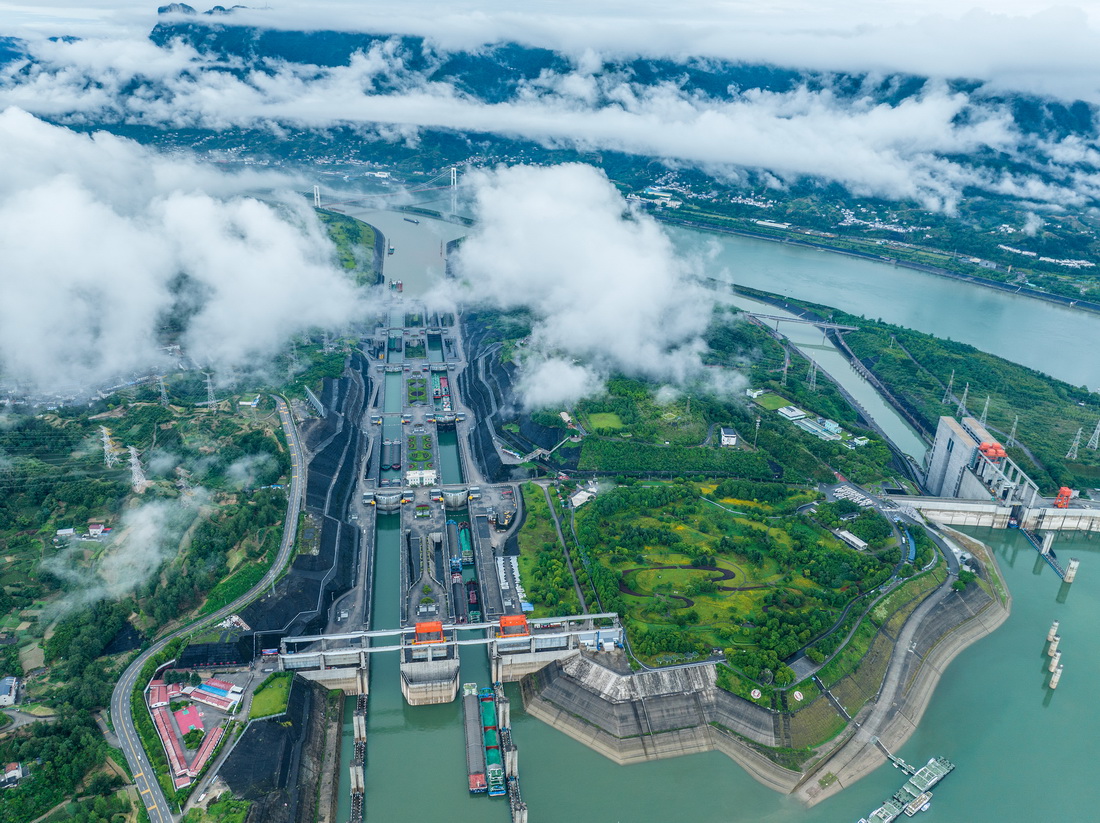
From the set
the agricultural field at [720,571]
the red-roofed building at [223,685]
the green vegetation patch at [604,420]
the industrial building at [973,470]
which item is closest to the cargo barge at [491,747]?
the agricultural field at [720,571]

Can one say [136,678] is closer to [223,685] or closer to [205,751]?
[223,685]

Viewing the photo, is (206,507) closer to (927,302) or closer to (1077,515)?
(1077,515)

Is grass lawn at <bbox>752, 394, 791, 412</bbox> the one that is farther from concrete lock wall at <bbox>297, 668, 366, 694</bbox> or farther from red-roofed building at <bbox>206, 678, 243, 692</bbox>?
red-roofed building at <bbox>206, 678, 243, 692</bbox>

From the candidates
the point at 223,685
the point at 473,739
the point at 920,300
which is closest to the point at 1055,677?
the point at 473,739

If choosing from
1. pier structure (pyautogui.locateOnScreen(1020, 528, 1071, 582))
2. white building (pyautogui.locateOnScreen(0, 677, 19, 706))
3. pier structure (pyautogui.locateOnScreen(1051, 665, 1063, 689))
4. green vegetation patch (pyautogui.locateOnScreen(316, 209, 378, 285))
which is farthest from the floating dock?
green vegetation patch (pyautogui.locateOnScreen(316, 209, 378, 285))

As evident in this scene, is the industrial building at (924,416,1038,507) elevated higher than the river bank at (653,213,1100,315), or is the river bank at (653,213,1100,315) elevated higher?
the river bank at (653,213,1100,315)

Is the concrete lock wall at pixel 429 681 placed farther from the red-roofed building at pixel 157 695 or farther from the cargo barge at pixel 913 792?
the cargo barge at pixel 913 792
